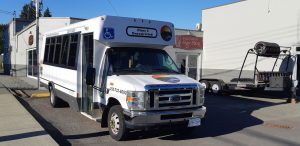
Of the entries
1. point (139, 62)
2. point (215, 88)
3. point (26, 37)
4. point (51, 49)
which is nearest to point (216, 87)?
point (215, 88)

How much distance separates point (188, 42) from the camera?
2311 centimetres

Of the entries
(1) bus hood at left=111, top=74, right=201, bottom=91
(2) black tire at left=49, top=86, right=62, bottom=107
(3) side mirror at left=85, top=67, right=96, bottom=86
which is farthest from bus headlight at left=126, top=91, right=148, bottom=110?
(2) black tire at left=49, top=86, right=62, bottom=107

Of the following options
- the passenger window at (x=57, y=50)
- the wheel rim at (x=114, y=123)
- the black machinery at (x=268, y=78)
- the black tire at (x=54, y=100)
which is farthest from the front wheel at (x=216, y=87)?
the wheel rim at (x=114, y=123)

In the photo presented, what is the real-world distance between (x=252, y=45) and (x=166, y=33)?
11991 millimetres

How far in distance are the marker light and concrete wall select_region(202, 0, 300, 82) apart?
33.6 feet

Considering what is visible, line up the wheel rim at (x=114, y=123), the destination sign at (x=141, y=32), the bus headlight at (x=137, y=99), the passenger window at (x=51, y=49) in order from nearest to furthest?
the bus headlight at (x=137, y=99) → the wheel rim at (x=114, y=123) → the destination sign at (x=141, y=32) → the passenger window at (x=51, y=49)

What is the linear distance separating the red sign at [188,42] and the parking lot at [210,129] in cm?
960

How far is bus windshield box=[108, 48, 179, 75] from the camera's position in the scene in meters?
8.34

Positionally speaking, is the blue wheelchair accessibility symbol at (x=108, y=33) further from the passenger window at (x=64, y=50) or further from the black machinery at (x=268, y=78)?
the black machinery at (x=268, y=78)

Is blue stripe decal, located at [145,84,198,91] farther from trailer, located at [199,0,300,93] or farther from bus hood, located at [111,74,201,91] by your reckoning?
trailer, located at [199,0,300,93]

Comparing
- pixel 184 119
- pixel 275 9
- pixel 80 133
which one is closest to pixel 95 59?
pixel 80 133

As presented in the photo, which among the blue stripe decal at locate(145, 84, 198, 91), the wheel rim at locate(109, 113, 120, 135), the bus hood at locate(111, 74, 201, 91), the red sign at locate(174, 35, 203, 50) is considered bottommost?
the wheel rim at locate(109, 113, 120, 135)

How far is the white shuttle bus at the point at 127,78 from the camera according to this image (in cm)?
742

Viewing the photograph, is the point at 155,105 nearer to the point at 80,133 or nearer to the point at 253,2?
the point at 80,133
